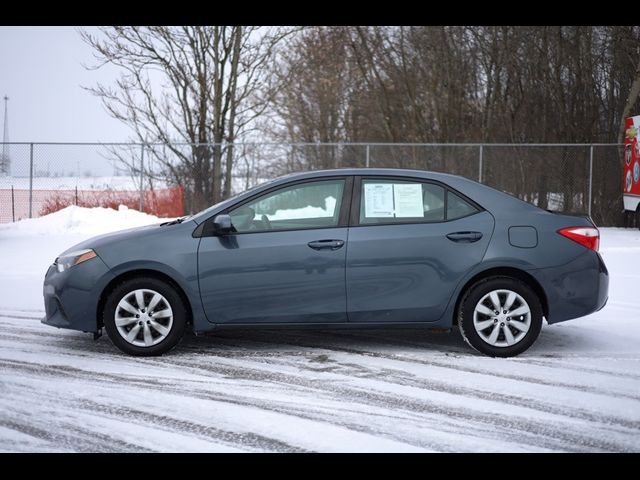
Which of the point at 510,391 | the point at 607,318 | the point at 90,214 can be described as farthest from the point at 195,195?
the point at 510,391

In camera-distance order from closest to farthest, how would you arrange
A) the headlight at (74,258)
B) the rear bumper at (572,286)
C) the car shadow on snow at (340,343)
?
the rear bumper at (572,286)
the headlight at (74,258)
the car shadow on snow at (340,343)

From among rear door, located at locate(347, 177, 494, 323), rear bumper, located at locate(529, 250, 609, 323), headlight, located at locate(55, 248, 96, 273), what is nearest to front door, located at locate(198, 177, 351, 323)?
rear door, located at locate(347, 177, 494, 323)

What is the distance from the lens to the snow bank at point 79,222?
1872 centimetres

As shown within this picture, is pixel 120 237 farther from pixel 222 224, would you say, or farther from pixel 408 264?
pixel 408 264

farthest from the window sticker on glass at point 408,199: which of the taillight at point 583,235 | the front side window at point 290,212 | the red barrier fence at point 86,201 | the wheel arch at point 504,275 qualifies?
the red barrier fence at point 86,201

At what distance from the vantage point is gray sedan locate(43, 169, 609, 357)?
6.55 meters

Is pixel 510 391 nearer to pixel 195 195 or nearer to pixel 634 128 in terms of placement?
pixel 634 128

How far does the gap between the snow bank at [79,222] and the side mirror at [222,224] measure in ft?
40.8

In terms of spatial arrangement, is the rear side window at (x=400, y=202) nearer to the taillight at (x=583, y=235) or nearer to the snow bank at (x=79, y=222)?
the taillight at (x=583, y=235)

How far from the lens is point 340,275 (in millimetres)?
6535

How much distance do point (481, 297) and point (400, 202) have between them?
3.38 feet

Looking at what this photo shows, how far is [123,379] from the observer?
5.91 metres

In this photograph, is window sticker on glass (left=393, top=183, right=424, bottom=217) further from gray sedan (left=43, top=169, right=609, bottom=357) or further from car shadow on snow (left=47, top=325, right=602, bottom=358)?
car shadow on snow (left=47, top=325, right=602, bottom=358)
